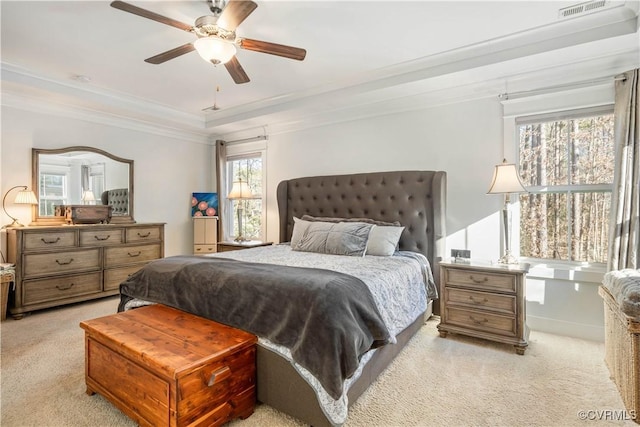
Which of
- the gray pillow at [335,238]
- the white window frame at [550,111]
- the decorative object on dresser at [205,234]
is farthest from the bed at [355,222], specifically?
the decorative object on dresser at [205,234]

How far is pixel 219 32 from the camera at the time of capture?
2102mm

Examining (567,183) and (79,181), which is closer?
(567,183)

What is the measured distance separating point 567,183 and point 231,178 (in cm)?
473

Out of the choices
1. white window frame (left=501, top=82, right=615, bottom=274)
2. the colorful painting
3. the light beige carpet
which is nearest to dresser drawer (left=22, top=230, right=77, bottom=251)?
the light beige carpet

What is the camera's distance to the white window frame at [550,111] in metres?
2.84

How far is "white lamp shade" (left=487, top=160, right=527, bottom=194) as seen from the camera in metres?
2.78

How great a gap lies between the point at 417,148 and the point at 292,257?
198 centimetres

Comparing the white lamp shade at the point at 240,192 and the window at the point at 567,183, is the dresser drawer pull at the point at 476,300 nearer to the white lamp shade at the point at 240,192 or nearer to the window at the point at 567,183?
the window at the point at 567,183

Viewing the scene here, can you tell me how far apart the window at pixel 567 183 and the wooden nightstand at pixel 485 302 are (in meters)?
0.74

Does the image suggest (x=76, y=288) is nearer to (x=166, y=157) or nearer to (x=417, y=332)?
(x=166, y=157)

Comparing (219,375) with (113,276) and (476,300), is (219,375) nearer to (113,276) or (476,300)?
(476,300)

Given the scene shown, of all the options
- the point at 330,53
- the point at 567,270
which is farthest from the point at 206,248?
the point at 567,270

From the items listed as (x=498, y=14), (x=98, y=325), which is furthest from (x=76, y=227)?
(x=498, y=14)

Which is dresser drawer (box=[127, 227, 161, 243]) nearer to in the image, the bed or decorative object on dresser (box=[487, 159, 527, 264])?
the bed
